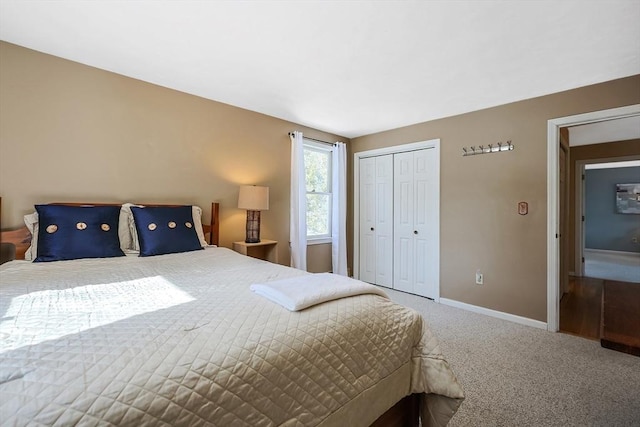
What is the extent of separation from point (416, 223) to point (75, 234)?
3618 mm

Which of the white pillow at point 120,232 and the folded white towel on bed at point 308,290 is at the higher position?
the white pillow at point 120,232

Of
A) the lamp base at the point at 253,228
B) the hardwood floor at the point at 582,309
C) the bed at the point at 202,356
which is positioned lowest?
the hardwood floor at the point at 582,309

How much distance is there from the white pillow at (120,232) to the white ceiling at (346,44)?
1.28 meters

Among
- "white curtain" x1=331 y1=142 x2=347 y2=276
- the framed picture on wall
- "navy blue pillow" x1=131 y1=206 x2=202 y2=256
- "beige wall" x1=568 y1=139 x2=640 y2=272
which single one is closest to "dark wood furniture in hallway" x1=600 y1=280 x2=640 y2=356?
"beige wall" x1=568 y1=139 x2=640 y2=272

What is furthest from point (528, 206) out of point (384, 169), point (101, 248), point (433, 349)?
point (101, 248)

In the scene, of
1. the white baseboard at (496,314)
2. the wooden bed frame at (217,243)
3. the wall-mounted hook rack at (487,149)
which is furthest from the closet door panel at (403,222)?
the wooden bed frame at (217,243)

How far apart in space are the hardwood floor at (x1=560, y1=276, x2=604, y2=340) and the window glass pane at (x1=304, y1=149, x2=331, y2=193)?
3.24 m

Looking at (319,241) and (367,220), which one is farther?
(367,220)

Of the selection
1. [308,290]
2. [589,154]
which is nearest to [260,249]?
[308,290]

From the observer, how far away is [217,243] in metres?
3.06

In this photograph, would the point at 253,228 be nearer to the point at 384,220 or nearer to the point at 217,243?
the point at 217,243

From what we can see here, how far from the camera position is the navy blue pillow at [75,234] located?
194 centimetres

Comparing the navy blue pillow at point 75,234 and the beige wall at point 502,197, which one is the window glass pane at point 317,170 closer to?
the beige wall at point 502,197

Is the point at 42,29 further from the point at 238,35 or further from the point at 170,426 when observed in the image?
the point at 170,426
